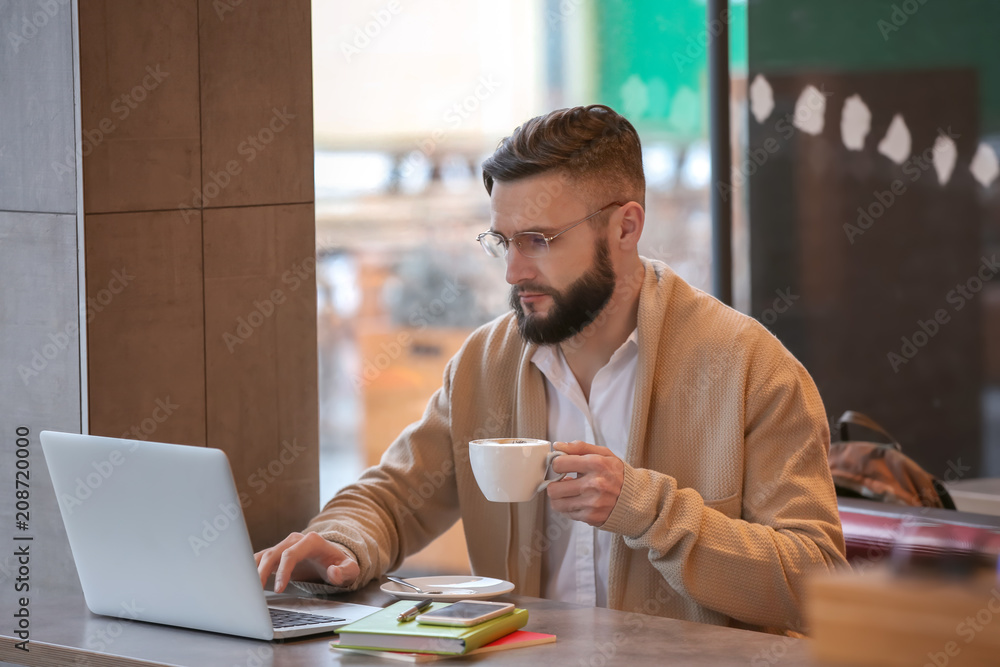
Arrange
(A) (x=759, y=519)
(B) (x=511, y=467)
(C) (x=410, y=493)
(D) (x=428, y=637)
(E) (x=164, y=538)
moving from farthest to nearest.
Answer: (C) (x=410, y=493) < (A) (x=759, y=519) < (B) (x=511, y=467) < (E) (x=164, y=538) < (D) (x=428, y=637)

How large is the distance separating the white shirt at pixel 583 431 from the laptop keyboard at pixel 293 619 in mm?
584

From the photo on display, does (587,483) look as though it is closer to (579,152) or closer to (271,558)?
(271,558)

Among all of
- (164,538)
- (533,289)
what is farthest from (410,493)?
(164,538)

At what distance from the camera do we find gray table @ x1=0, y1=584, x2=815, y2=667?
1.33 m

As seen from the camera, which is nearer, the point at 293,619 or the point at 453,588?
the point at 293,619

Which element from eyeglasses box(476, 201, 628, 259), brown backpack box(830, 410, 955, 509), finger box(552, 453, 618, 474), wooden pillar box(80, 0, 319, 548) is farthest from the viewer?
brown backpack box(830, 410, 955, 509)

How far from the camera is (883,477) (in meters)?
2.60

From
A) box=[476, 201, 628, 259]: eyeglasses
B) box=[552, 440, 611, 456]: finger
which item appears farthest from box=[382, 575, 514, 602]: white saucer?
box=[476, 201, 628, 259]: eyeglasses

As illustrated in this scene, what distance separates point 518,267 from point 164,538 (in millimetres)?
787

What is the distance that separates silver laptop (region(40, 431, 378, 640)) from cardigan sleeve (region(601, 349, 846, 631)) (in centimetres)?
A: 47

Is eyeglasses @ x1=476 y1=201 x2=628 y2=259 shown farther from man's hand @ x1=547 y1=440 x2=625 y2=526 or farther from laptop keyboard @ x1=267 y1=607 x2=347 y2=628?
laptop keyboard @ x1=267 y1=607 x2=347 y2=628

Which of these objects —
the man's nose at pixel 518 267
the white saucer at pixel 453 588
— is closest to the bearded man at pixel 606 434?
A: the man's nose at pixel 518 267

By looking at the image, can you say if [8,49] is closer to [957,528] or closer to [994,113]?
[957,528]

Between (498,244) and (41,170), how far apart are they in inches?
30.3
